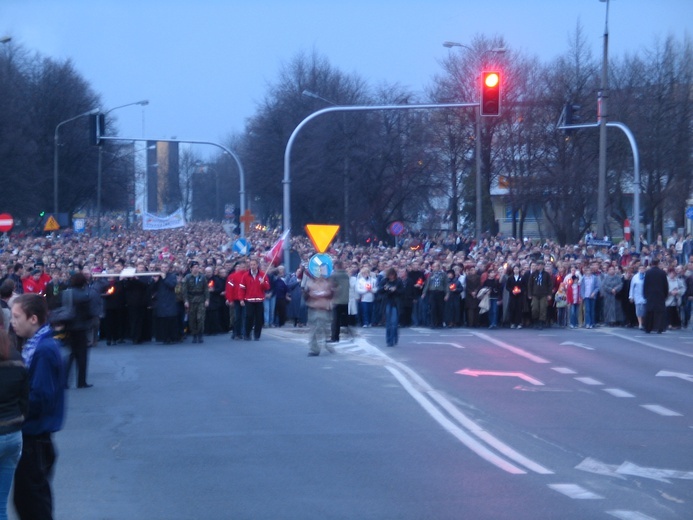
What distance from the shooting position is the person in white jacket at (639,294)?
24.9m

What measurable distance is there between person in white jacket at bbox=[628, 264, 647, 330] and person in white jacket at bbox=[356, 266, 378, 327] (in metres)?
6.60

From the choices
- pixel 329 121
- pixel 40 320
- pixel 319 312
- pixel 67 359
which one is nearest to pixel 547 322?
pixel 319 312

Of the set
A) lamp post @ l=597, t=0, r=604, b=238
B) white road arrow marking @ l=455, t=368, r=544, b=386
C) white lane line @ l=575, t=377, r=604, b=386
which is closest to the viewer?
white lane line @ l=575, t=377, r=604, b=386

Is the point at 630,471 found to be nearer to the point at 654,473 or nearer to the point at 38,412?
the point at 654,473

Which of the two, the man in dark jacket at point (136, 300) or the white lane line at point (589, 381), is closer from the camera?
the white lane line at point (589, 381)

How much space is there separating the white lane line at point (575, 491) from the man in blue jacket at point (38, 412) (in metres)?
3.94

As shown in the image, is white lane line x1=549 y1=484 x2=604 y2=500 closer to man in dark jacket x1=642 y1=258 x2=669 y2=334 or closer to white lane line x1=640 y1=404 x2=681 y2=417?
white lane line x1=640 y1=404 x2=681 y2=417

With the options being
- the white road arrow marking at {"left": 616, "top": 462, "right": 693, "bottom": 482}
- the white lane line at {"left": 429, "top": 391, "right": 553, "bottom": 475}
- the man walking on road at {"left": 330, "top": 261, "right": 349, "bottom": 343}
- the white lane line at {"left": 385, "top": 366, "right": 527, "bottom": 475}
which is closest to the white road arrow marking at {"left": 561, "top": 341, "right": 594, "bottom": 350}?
the man walking on road at {"left": 330, "top": 261, "right": 349, "bottom": 343}

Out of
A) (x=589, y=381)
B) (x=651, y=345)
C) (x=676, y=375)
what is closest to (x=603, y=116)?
(x=651, y=345)

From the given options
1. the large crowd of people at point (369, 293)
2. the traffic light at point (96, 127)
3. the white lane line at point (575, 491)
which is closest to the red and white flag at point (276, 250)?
the large crowd of people at point (369, 293)

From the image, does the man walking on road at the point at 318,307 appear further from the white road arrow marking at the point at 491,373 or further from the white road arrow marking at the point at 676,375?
the white road arrow marking at the point at 676,375

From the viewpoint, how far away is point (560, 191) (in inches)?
1989

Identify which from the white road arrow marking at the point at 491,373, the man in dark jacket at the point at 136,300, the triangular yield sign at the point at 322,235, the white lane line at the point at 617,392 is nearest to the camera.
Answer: the white lane line at the point at 617,392

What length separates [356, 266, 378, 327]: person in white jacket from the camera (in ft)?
92.4
